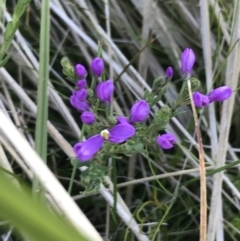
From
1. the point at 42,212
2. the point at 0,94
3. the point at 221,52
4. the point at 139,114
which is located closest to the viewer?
the point at 42,212

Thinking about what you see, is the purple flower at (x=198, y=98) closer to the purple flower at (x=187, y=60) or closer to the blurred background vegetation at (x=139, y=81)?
the purple flower at (x=187, y=60)

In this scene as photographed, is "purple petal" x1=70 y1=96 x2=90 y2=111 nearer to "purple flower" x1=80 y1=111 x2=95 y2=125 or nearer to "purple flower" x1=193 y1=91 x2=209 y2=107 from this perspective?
"purple flower" x1=80 y1=111 x2=95 y2=125

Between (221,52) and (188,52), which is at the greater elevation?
(188,52)

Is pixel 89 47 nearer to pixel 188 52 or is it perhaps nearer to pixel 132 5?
pixel 132 5

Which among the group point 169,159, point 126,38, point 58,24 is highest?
point 58,24

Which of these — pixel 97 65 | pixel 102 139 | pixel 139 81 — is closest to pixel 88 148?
pixel 102 139

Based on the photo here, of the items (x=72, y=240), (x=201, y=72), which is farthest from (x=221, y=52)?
(x=72, y=240)

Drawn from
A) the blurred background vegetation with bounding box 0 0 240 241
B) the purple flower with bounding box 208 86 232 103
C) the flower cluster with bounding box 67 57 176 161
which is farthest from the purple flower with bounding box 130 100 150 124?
the blurred background vegetation with bounding box 0 0 240 241
